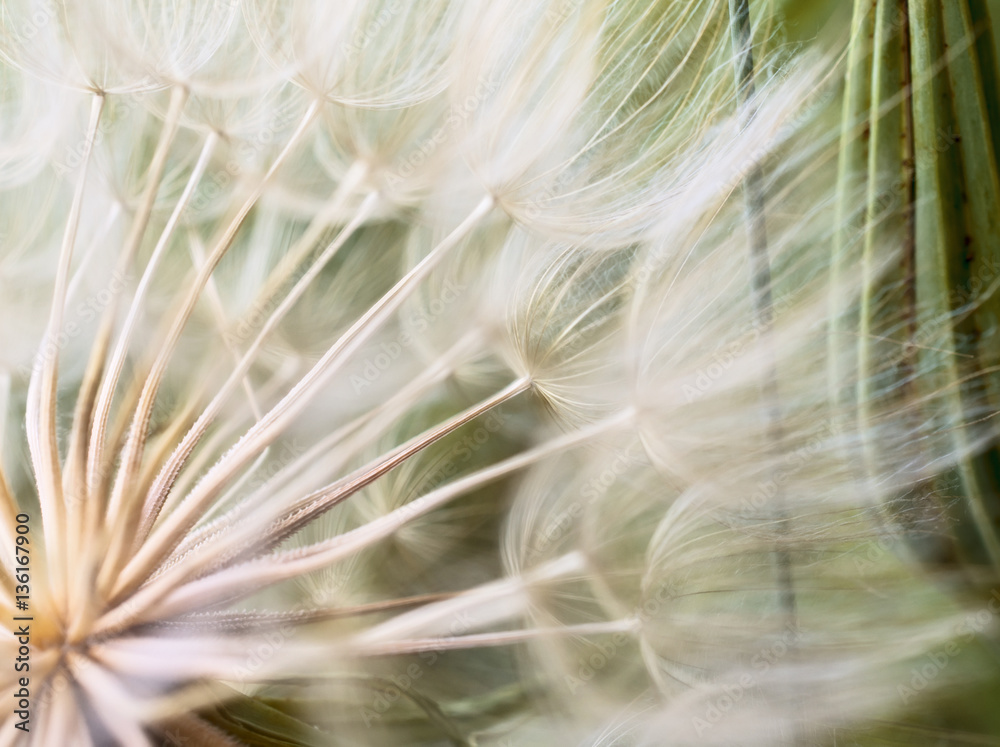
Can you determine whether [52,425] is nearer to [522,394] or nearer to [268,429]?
[268,429]

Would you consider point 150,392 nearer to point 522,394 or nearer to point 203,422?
point 203,422

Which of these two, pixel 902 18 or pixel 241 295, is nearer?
pixel 902 18

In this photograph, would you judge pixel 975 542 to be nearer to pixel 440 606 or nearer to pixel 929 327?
pixel 929 327

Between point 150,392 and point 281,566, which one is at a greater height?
point 150,392

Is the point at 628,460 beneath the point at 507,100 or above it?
beneath

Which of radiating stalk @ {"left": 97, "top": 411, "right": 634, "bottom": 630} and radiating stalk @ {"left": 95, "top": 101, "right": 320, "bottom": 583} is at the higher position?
radiating stalk @ {"left": 95, "top": 101, "right": 320, "bottom": 583}

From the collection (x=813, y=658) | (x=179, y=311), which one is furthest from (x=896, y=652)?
(x=179, y=311)

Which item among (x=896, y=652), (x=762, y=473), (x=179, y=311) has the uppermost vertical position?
(x=179, y=311)

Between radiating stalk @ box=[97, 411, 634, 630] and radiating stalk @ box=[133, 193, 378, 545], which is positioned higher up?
radiating stalk @ box=[133, 193, 378, 545]

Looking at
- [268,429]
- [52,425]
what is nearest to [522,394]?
[268,429]
